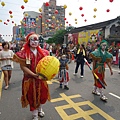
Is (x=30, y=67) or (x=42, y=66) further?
(x=30, y=67)

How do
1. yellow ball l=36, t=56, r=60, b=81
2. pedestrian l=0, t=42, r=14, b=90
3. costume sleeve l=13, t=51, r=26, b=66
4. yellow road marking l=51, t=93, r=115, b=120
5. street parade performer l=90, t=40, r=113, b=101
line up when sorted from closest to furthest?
1. yellow ball l=36, t=56, r=60, b=81
2. costume sleeve l=13, t=51, r=26, b=66
3. yellow road marking l=51, t=93, r=115, b=120
4. street parade performer l=90, t=40, r=113, b=101
5. pedestrian l=0, t=42, r=14, b=90

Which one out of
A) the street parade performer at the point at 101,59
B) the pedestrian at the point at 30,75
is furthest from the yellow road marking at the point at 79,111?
the pedestrian at the point at 30,75

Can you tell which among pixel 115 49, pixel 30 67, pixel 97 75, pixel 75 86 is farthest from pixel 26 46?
pixel 115 49

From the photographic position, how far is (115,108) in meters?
3.86

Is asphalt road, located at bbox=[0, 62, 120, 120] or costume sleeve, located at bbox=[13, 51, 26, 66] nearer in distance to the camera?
costume sleeve, located at bbox=[13, 51, 26, 66]

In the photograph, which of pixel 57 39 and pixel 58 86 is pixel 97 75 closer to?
pixel 58 86

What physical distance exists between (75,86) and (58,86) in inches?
24.7

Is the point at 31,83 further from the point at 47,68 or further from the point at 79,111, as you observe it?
the point at 79,111

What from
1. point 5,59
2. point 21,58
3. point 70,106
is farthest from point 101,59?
point 5,59

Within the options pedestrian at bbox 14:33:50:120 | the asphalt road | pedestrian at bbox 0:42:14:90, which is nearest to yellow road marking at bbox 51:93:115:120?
the asphalt road

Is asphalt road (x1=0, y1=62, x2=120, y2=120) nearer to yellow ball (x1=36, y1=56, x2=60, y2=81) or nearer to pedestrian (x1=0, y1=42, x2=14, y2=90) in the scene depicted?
pedestrian (x1=0, y1=42, x2=14, y2=90)

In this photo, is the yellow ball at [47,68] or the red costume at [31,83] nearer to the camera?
the yellow ball at [47,68]

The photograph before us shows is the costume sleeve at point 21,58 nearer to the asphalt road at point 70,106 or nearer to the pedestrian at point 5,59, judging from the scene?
the asphalt road at point 70,106

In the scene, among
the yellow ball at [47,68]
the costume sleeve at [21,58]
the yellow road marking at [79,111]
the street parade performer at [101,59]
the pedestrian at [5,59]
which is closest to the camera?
the yellow ball at [47,68]
